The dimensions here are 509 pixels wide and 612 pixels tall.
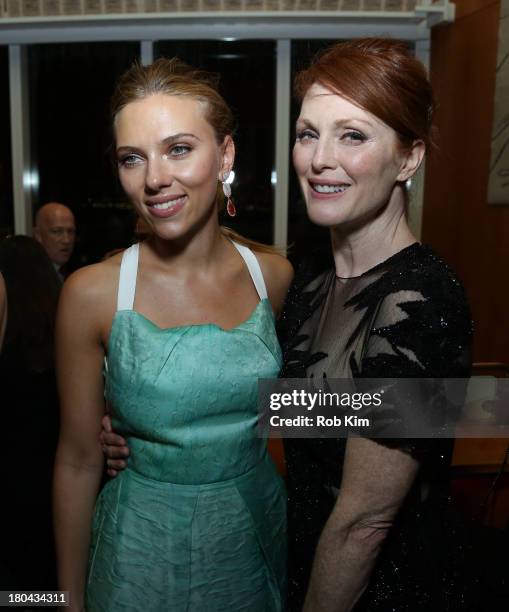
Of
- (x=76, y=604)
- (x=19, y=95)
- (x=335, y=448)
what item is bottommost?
(x=76, y=604)

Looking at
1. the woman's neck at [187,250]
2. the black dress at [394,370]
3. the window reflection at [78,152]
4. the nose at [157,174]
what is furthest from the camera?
the window reflection at [78,152]

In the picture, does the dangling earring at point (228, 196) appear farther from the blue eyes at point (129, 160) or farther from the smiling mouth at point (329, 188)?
the smiling mouth at point (329, 188)

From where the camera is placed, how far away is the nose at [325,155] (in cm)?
87

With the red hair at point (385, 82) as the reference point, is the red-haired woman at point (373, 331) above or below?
below

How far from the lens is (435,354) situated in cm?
79

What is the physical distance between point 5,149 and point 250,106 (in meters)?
Result: 1.68

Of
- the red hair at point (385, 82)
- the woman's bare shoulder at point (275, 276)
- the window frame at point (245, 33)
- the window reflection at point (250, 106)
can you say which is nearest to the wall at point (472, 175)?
the window frame at point (245, 33)

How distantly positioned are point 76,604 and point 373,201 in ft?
2.97

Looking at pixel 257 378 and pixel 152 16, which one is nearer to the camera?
pixel 257 378

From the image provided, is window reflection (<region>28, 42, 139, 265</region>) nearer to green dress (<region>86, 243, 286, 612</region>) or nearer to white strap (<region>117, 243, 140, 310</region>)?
white strap (<region>117, 243, 140, 310</region>)

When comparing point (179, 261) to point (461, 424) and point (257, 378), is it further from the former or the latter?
point (461, 424)

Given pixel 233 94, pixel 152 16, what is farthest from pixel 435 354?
pixel 233 94

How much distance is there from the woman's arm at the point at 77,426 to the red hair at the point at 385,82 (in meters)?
0.53

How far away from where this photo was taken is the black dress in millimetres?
798
